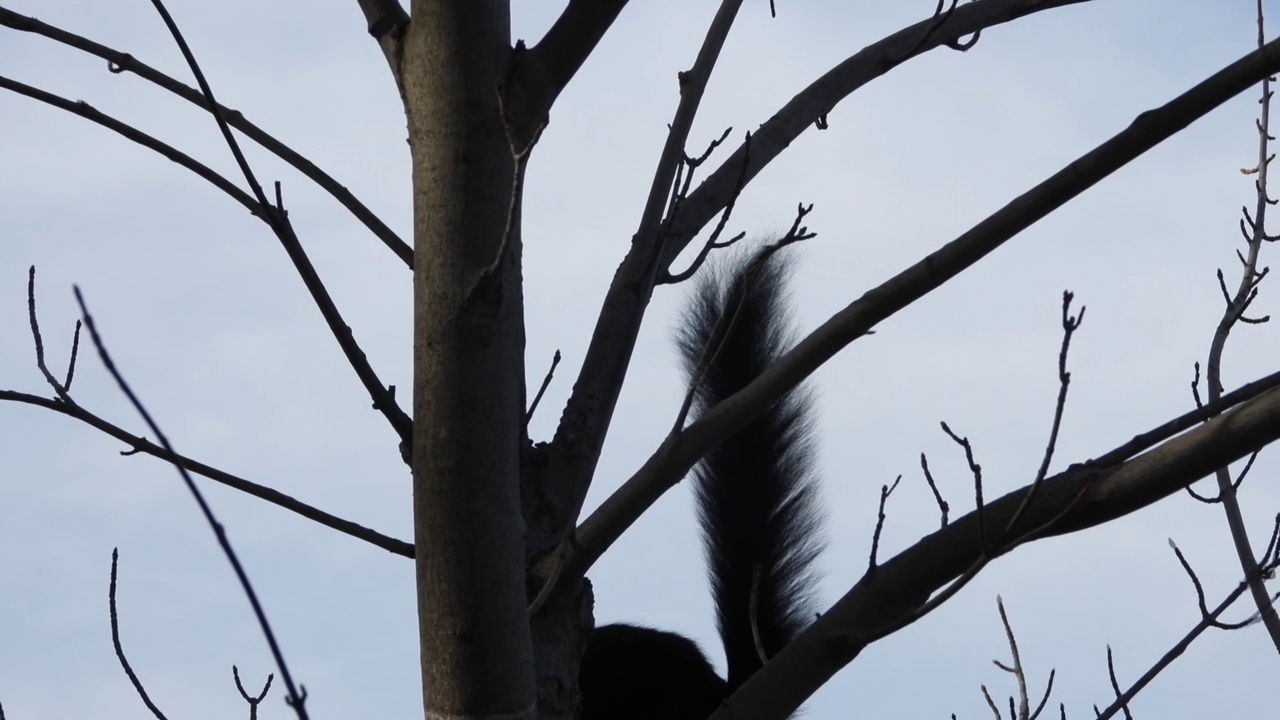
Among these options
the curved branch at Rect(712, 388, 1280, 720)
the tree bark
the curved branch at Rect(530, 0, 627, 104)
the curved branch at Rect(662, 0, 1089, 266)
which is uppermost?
the curved branch at Rect(662, 0, 1089, 266)

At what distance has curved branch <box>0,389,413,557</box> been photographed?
1.98 m

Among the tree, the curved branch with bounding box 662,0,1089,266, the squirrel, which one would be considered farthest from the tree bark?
the squirrel

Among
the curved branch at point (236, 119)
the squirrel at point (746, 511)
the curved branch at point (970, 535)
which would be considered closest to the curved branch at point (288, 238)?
the curved branch at point (236, 119)

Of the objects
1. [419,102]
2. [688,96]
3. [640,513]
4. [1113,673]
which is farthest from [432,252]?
[1113,673]

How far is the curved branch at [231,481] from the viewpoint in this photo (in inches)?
77.9

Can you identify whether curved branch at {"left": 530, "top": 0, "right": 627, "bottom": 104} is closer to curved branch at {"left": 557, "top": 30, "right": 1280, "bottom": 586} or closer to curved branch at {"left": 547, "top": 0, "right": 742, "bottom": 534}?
curved branch at {"left": 547, "top": 0, "right": 742, "bottom": 534}

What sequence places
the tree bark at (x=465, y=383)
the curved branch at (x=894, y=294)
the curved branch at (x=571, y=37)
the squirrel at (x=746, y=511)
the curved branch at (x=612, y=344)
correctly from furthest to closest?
the squirrel at (x=746, y=511) < the curved branch at (x=612, y=344) < the curved branch at (x=571, y=37) < the tree bark at (x=465, y=383) < the curved branch at (x=894, y=294)

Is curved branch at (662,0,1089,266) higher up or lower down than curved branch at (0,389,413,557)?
higher up

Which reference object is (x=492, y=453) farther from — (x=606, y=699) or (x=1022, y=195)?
(x=606, y=699)

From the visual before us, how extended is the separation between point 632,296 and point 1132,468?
0.89m

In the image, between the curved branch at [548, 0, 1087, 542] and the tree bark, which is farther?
the curved branch at [548, 0, 1087, 542]

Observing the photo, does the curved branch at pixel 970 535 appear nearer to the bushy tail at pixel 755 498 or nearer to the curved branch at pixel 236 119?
the curved branch at pixel 236 119

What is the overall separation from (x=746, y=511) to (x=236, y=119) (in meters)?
1.67

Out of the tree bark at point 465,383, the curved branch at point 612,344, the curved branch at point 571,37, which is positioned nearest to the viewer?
the tree bark at point 465,383
